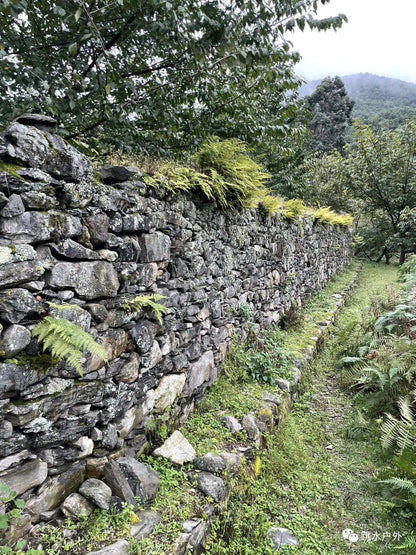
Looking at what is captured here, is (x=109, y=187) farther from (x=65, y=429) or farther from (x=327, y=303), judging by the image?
(x=327, y=303)

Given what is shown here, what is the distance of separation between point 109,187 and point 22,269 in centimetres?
99

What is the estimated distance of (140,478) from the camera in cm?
240

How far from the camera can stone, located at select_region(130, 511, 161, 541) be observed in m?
2.08

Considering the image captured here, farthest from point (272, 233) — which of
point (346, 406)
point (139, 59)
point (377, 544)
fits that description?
point (377, 544)

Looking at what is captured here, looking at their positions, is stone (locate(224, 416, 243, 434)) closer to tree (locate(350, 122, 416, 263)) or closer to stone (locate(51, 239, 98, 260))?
stone (locate(51, 239, 98, 260))

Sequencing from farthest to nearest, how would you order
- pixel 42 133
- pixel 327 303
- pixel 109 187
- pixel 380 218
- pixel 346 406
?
pixel 380 218, pixel 327 303, pixel 346 406, pixel 109 187, pixel 42 133

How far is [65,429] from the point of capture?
7.06 feet

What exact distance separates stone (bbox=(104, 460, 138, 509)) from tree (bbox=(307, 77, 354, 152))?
35197 mm

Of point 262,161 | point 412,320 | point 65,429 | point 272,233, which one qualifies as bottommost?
point 412,320

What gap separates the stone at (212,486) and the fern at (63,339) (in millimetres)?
1564

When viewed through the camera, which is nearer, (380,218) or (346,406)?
(346,406)

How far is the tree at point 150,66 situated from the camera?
8.81 feet

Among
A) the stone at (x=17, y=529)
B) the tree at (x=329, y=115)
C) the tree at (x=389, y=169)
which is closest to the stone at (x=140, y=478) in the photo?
the stone at (x=17, y=529)

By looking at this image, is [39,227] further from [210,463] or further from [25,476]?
[210,463]
